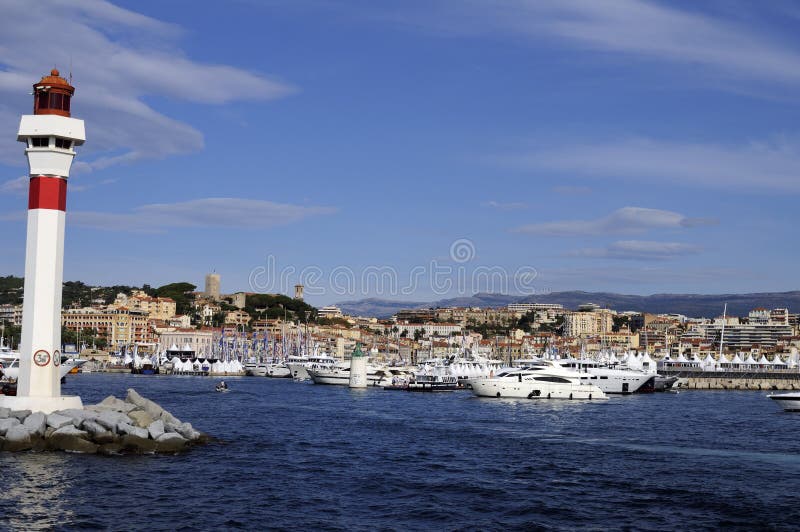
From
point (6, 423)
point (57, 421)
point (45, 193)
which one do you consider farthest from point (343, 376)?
point (45, 193)

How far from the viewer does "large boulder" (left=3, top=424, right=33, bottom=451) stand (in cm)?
2572

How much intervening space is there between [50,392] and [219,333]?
424ft

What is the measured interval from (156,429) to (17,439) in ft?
12.9

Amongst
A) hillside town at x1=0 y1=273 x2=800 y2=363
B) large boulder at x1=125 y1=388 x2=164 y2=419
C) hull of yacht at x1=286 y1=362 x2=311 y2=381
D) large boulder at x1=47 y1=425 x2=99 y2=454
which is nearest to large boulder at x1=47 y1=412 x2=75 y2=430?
large boulder at x1=47 y1=425 x2=99 y2=454

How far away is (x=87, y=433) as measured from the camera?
86.2ft

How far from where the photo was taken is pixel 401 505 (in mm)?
20969

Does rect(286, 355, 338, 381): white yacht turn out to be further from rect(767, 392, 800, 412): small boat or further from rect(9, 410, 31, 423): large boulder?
rect(9, 410, 31, 423): large boulder

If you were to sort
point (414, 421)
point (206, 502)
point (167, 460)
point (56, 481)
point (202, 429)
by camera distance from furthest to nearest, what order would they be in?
point (414, 421), point (202, 429), point (167, 460), point (56, 481), point (206, 502)

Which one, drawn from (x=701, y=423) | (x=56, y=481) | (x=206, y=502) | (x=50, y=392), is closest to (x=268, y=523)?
(x=206, y=502)

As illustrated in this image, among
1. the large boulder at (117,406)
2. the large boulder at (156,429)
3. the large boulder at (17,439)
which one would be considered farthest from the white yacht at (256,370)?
the large boulder at (17,439)

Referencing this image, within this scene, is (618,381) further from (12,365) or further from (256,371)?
(256,371)

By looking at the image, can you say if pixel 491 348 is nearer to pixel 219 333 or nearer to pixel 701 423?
pixel 219 333

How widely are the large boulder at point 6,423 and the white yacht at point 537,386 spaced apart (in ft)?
130

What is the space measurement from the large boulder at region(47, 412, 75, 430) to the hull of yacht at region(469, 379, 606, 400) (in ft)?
127
